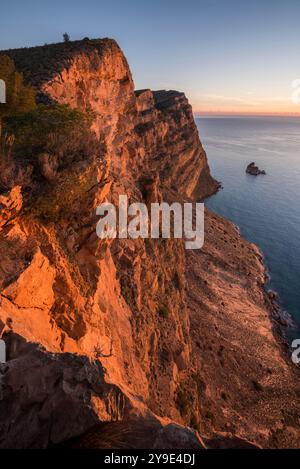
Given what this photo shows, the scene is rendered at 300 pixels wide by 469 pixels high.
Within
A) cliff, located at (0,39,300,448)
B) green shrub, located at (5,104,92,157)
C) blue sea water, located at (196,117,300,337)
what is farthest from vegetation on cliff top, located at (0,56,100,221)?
blue sea water, located at (196,117,300,337)

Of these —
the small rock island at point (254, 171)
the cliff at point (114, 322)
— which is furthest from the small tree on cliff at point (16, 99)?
the small rock island at point (254, 171)

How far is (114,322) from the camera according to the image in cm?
1614

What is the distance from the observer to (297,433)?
28984mm

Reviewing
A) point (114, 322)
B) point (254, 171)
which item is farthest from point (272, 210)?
point (114, 322)

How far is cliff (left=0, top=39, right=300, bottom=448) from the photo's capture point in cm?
623

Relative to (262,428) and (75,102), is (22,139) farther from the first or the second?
(262,428)

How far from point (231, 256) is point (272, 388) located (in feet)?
91.5
